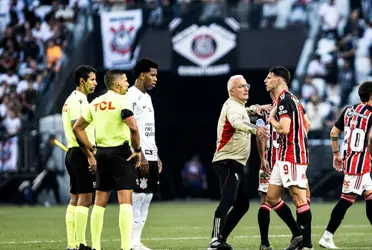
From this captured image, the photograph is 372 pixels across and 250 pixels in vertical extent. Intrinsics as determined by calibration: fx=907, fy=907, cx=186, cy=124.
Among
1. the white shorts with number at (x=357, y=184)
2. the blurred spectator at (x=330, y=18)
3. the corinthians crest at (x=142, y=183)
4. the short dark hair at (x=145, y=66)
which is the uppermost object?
the blurred spectator at (x=330, y=18)

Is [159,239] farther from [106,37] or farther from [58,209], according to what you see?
[106,37]

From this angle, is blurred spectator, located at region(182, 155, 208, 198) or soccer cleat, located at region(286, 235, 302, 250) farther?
blurred spectator, located at region(182, 155, 208, 198)

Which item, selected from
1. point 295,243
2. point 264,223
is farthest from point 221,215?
point 295,243

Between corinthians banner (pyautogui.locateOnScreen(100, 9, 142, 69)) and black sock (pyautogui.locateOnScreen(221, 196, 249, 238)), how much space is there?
48.9 ft

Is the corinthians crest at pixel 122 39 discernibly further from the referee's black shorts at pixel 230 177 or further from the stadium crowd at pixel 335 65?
the referee's black shorts at pixel 230 177

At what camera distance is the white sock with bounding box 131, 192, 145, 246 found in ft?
38.3

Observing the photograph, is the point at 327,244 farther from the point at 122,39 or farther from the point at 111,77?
the point at 122,39

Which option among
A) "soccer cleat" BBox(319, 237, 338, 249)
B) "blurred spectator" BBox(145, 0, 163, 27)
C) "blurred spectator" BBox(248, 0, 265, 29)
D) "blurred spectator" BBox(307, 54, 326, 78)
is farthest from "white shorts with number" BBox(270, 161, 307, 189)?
"blurred spectator" BBox(307, 54, 326, 78)

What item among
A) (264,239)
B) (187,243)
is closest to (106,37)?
(187,243)

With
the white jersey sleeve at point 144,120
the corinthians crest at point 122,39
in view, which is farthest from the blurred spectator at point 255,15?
the white jersey sleeve at point 144,120

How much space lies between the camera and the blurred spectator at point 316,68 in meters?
26.9

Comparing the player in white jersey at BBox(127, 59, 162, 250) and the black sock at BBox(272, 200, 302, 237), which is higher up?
the player in white jersey at BBox(127, 59, 162, 250)

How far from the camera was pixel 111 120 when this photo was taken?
10555 millimetres

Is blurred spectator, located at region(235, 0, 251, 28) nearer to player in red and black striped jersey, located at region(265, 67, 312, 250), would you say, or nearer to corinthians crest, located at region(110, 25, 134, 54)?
corinthians crest, located at region(110, 25, 134, 54)
